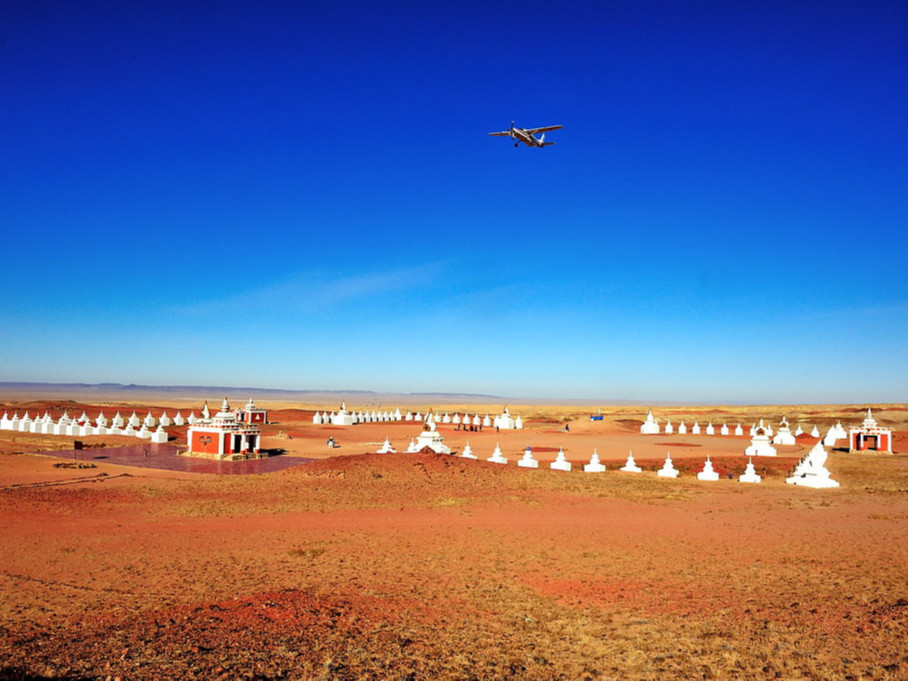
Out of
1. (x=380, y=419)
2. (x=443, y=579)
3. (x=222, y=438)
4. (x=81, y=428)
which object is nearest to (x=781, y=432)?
(x=222, y=438)

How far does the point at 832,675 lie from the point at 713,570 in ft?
18.9

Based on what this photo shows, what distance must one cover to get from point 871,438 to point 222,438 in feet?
147

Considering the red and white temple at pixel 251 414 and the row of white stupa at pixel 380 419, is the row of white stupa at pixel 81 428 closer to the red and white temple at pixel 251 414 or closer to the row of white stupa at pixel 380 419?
the red and white temple at pixel 251 414

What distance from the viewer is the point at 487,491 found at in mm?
26344

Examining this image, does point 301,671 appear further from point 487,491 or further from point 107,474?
point 107,474

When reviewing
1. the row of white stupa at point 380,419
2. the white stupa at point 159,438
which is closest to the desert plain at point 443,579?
the white stupa at point 159,438

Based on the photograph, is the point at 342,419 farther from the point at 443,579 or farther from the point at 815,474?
the point at 443,579

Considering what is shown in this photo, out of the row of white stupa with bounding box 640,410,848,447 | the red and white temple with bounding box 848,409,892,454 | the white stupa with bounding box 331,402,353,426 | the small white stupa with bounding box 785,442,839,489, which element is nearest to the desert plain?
the small white stupa with bounding box 785,442,839,489

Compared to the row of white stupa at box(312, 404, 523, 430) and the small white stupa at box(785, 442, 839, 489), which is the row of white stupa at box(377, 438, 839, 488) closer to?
the small white stupa at box(785, 442, 839, 489)

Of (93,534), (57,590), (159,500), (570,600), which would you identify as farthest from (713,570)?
(159,500)

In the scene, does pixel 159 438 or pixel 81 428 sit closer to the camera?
pixel 159 438

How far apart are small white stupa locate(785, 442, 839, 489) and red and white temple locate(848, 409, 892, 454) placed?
70.2 feet

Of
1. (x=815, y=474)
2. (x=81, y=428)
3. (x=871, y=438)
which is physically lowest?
(x=81, y=428)

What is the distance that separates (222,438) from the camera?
39.1 metres
